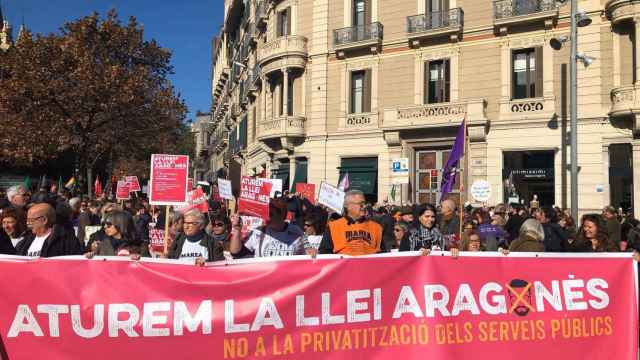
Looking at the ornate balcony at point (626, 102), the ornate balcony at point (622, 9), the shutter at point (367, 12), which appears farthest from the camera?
the shutter at point (367, 12)

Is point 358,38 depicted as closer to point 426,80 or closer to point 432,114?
point 426,80

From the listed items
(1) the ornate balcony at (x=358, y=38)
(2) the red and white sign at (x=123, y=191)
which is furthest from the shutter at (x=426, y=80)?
(2) the red and white sign at (x=123, y=191)

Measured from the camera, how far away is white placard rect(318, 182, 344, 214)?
8758 millimetres

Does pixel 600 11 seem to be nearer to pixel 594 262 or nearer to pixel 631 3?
pixel 631 3

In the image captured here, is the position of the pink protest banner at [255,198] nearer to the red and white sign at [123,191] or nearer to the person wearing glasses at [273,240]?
the person wearing glasses at [273,240]

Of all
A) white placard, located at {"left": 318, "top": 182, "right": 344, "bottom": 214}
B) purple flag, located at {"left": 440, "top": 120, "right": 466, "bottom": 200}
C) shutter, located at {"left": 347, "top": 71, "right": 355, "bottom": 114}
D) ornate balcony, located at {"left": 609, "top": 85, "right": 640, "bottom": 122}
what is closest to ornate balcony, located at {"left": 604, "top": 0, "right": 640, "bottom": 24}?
ornate balcony, located at {"left": 609, "top": 85, "right": 640, "bottom": 122}

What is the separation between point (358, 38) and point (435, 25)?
359 centimetres

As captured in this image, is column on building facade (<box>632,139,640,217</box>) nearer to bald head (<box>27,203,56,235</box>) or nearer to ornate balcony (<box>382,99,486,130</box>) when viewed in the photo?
ornate balcony (<box>382,99,486,130</box>)

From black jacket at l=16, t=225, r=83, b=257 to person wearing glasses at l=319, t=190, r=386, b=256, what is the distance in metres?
2.37

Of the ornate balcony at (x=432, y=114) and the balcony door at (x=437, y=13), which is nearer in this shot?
the ornate balcony at (x=432, y=114)

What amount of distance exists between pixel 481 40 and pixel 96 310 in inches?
820

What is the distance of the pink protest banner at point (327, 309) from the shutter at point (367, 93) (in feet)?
66.5

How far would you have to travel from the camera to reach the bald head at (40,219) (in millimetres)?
5008

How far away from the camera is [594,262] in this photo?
5004 mm
